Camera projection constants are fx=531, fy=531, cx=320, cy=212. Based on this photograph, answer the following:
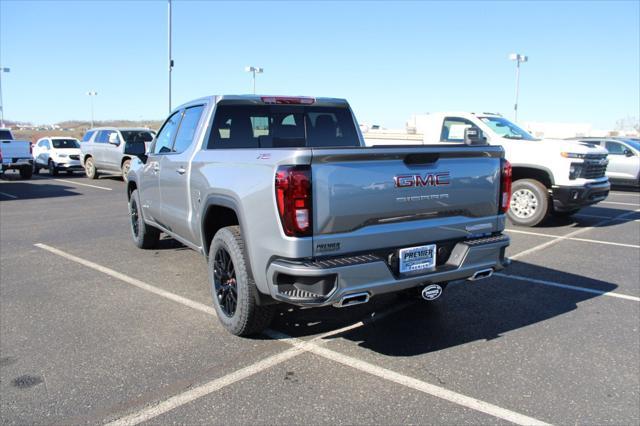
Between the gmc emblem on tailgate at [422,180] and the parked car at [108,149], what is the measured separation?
49.1 ft

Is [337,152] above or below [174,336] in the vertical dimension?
above

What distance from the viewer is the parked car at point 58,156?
21.4 m

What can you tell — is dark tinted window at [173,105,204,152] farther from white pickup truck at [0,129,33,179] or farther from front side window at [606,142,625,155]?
front side window at [606,142,625,155]

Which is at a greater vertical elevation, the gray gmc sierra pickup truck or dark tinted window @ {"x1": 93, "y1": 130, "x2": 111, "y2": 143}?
dark tinted window @ {"x1": 93, "y1": 130, "x2": 111, "y2": 143}

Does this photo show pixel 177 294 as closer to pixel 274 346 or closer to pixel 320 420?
pixel 274 346

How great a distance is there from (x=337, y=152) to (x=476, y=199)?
1.34 metres

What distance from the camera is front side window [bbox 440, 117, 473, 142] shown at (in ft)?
34.4

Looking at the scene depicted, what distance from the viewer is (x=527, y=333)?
176 inches

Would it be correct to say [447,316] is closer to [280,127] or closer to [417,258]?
[417,258]

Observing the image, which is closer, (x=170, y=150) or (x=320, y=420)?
(x=320, y=420)

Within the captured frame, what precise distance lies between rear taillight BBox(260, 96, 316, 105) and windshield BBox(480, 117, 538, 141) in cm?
575

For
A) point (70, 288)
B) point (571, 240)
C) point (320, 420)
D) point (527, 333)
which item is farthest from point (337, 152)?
point (571, 240)

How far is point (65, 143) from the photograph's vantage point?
22219mm

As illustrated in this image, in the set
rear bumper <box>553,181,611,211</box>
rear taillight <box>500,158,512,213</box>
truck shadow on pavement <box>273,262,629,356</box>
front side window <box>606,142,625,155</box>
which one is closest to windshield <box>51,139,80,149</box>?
rear bumper <box>553,181,611,211</box>
